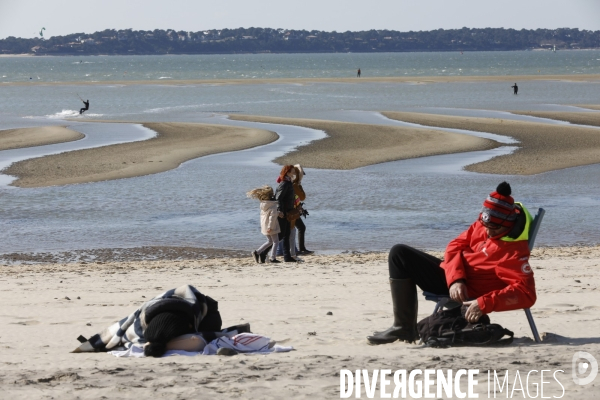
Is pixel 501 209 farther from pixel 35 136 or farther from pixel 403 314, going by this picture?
pixel 35 136

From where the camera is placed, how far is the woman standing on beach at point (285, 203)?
10.9 metres

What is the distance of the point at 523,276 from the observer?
5.66 metres

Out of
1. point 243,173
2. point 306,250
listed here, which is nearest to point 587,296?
point 306,250

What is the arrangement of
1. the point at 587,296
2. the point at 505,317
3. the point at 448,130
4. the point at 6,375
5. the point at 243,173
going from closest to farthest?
the point at 6,375
the point at 505,317
the point at 587,296
the point at 243,173
the point at 448,130

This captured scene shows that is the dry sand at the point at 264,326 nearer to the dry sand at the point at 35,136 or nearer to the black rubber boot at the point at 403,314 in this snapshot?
the black rubber boot at the point at 403,314

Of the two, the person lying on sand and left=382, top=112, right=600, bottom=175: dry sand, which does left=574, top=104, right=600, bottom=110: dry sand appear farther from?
the person lying on sand

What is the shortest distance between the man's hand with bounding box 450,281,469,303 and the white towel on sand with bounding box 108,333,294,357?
43.5 inches

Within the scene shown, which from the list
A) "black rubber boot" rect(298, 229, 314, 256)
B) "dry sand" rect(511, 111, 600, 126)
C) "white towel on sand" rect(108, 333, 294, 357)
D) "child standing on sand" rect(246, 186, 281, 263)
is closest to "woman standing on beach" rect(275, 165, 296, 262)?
"child standing on sand" rect(246, 186, 281, 263)

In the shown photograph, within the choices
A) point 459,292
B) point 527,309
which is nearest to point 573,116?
point 527,309

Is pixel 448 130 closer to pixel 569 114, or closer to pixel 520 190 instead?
pixel 569 114

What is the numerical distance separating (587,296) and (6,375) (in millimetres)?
4789

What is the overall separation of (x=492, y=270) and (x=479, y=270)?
0.28 feet

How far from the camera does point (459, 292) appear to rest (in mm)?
5652

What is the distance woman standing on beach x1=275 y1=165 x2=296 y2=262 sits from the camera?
1092 cm
